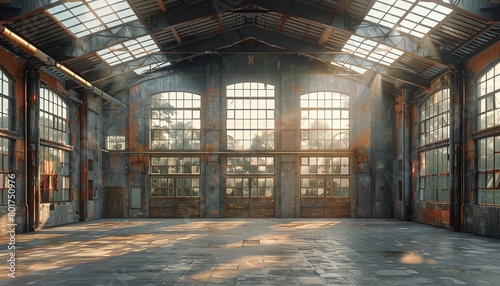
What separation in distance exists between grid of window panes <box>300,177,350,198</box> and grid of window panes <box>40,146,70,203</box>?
44.1 ft

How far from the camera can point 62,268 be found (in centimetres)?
1164

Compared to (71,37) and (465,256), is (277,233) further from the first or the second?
(71,37)

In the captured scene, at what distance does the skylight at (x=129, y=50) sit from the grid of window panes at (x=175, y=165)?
6.67m

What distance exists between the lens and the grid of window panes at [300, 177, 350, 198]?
31000 millimetres

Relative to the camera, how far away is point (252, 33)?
2822 cm

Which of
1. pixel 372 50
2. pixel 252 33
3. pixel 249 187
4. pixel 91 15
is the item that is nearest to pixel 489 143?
pixel 372 50

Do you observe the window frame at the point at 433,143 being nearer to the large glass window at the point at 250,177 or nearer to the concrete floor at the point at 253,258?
the concrete floor at the point at 253,258

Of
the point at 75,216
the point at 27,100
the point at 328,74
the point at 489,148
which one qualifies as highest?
the point at 328,74

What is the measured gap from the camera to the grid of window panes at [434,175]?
2406 centimetres

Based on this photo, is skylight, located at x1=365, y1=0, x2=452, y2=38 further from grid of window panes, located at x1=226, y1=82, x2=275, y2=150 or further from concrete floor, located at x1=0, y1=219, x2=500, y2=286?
grid of window panes, located at x1=226, y1=82, x2=275, y2=150

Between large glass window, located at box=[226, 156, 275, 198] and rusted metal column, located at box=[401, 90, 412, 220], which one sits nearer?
rusted metal column, located at box=[401, 90, 412, 220]

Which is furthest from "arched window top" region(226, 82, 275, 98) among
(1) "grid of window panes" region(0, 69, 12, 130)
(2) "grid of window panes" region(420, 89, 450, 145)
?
(1) "grid of window panes" region(0, 69, 12, 130)

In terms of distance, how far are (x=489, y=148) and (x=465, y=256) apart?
7.33 metres

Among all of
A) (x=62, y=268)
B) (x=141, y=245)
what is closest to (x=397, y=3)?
(x=141, y=245)
